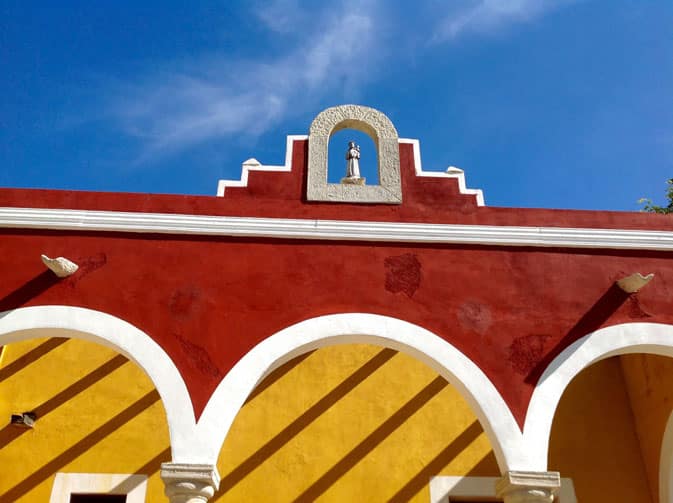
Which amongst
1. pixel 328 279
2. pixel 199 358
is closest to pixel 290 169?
pixel 328 279

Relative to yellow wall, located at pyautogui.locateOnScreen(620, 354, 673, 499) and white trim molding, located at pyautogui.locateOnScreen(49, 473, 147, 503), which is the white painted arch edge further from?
white trim molding, located at pyautogui.locateOnScreen(49, 473, 147, 503)

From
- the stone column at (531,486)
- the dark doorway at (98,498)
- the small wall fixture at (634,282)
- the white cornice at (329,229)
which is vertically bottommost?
the stone column at (531,486)

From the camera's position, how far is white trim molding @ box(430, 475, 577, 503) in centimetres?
725

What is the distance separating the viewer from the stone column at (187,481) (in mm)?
5027

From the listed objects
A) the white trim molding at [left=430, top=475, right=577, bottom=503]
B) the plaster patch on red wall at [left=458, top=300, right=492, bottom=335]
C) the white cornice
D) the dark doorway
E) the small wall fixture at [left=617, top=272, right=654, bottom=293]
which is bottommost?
the dark doorway

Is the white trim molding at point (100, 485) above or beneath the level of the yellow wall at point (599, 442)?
beneath

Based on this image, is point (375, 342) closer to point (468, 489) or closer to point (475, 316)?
point (475, 316)

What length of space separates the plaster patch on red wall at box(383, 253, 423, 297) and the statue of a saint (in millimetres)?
1073

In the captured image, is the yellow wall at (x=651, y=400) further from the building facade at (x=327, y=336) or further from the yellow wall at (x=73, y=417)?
the yellow wall at (x=73, y=417)

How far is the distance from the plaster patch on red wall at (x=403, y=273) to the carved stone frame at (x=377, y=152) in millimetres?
599

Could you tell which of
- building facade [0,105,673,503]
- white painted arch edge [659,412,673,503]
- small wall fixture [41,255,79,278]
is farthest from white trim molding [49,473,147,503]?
white painted arch edge [659,412,673,503]

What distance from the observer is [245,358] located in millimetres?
5590

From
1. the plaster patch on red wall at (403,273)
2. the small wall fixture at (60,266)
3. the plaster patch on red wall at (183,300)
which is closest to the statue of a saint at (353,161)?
the plaster patch on red wall at (403,273)

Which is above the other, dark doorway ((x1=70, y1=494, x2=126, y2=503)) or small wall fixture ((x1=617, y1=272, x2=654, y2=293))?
small wall fixture ((x1=617, y1=272, x2=654, y2=293))
